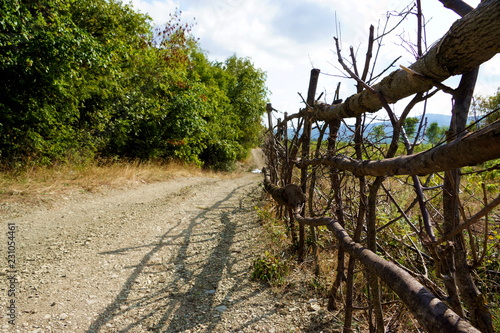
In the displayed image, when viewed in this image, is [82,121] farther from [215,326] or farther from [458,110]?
[458,110]

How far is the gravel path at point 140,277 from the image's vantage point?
7.57ft

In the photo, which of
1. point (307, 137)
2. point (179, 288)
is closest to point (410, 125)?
point (307, 137)

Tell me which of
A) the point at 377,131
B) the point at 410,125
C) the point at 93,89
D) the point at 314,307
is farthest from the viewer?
the point at 93,89

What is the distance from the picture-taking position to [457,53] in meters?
0.94

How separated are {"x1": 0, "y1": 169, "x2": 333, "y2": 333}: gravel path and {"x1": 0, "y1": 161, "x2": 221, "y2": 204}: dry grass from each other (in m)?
0.77

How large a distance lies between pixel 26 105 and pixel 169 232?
17.2 feet

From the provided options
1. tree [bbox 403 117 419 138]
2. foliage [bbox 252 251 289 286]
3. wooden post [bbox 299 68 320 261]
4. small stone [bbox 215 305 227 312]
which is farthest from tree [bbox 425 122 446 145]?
small stone [bbox 215 305 227 312]

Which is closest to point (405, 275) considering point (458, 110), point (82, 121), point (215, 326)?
point (458, 110)

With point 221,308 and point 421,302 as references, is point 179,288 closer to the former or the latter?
point 221,308

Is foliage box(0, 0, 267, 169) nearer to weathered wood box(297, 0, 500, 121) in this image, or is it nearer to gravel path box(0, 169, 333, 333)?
gravel path box(0, 169, 333, 333)

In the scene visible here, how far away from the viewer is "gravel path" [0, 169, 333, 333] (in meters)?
2.31

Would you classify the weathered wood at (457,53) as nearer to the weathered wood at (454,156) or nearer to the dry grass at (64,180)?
the weathered wood at (454,156)

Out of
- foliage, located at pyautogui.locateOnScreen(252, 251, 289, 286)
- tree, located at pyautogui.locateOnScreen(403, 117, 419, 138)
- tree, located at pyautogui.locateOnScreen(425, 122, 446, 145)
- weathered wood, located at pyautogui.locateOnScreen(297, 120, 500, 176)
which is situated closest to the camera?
weathered wood, located at pyautogui.locateOnScreen(297, 120, 500, 176)

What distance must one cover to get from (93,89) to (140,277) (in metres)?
7.36
